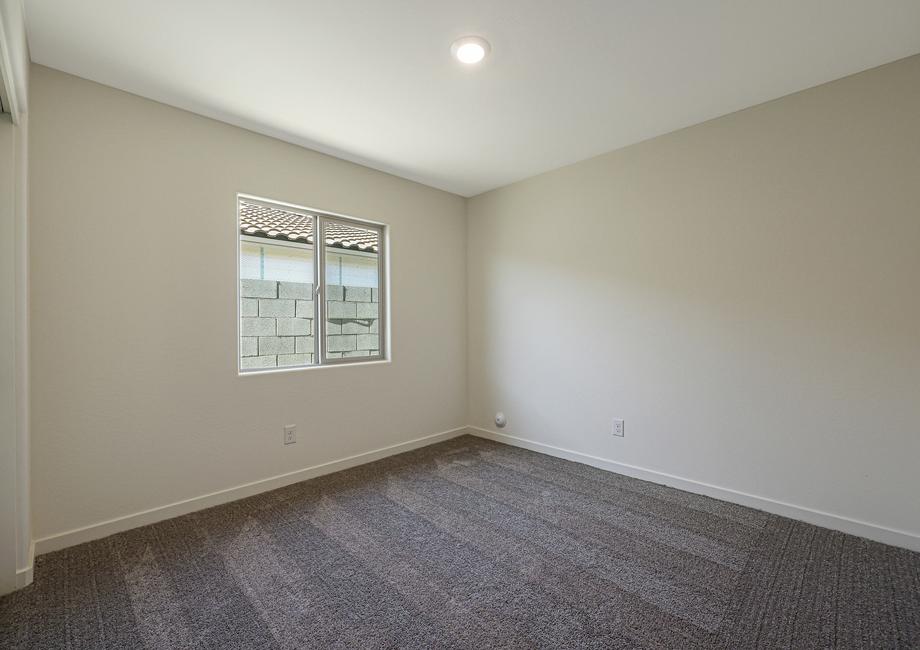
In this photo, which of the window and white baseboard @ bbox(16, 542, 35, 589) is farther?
the window

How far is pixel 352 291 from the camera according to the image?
11.3ft

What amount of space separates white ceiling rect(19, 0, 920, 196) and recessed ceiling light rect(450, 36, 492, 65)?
0.03 metres

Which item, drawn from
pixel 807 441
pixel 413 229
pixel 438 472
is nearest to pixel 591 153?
pixel 413 229

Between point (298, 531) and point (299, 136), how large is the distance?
2496 mm

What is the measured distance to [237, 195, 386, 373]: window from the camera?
288 cm

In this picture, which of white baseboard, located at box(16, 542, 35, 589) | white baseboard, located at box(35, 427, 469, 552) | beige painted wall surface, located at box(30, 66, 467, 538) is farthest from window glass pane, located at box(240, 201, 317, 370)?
white baseboard, located at box(16, 542, 35, 589)

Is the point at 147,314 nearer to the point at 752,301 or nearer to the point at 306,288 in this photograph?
the point at 306,288

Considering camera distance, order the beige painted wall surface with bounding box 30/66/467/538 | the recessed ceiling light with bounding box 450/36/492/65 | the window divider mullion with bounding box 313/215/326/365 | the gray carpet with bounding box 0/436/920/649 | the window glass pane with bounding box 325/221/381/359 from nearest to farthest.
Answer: the gray carpet with bounding box 0/436/920/649, the recessed ceiling light with bounding box 450/36/492/65, the beige painted wall surface with bounding box 30/66/467/538, the window divider mullion with bounding box 313/215/326/365, the window glass pane with bounding box 325/221/381/359

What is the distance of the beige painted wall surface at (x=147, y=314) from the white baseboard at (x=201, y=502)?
4cm

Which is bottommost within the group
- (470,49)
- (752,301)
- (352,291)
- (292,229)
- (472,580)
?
(472,580)

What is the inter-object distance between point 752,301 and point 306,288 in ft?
9.79

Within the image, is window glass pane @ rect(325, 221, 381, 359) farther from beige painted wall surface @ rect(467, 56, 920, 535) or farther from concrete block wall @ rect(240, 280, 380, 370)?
beige painted wall surface @ rect(467, 56, 920, 535)

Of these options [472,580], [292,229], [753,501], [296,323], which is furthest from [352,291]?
[753,501]

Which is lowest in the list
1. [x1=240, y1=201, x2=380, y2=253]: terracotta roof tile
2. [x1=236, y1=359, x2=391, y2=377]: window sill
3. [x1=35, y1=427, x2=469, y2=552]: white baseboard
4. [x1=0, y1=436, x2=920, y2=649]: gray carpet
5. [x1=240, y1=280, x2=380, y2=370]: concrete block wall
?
[x1=0, y1=436, x2=920, y2=649]: gray carpet
